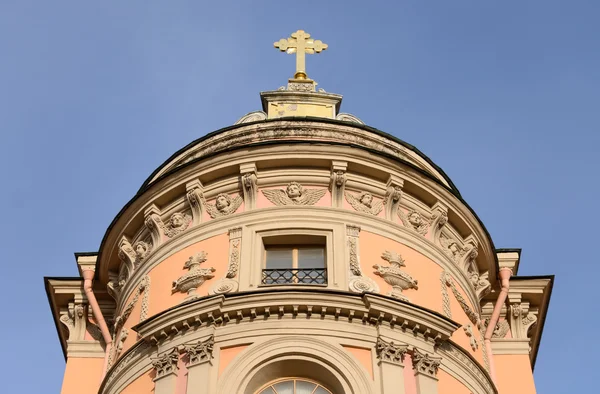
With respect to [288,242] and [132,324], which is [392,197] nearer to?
[288,242]

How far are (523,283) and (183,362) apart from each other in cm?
821

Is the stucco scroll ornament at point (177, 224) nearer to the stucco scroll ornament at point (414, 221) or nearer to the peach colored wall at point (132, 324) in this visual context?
the peach colored wall at point (132, 324)

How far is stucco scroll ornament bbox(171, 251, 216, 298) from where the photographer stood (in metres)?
21.1

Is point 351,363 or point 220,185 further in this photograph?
point 220,185

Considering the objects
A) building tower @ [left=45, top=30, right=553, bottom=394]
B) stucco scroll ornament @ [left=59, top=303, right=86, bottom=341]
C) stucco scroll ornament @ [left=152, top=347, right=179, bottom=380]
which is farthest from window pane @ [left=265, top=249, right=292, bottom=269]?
stucco scroll ornament @ [left=59, top=303, right=86, bottom=341]

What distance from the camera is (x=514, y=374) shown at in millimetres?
23719

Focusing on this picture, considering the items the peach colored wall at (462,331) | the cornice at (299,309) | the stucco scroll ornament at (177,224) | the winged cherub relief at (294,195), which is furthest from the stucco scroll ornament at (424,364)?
the stucco scroll ornament at (177,224)

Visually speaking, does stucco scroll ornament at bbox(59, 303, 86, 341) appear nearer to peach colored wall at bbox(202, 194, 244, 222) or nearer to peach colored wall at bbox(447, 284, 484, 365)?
peach colored wall at bbox(202, 194, 244, 222)

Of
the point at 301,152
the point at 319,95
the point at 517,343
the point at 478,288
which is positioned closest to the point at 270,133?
the point at 301,152

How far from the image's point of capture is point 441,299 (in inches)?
849

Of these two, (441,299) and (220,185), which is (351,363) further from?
(220,185)

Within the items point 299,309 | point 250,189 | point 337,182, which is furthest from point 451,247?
point 299,309

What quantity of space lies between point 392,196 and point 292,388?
4.73 meters

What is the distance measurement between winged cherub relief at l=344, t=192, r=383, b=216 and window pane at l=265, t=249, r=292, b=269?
156 centimetres
